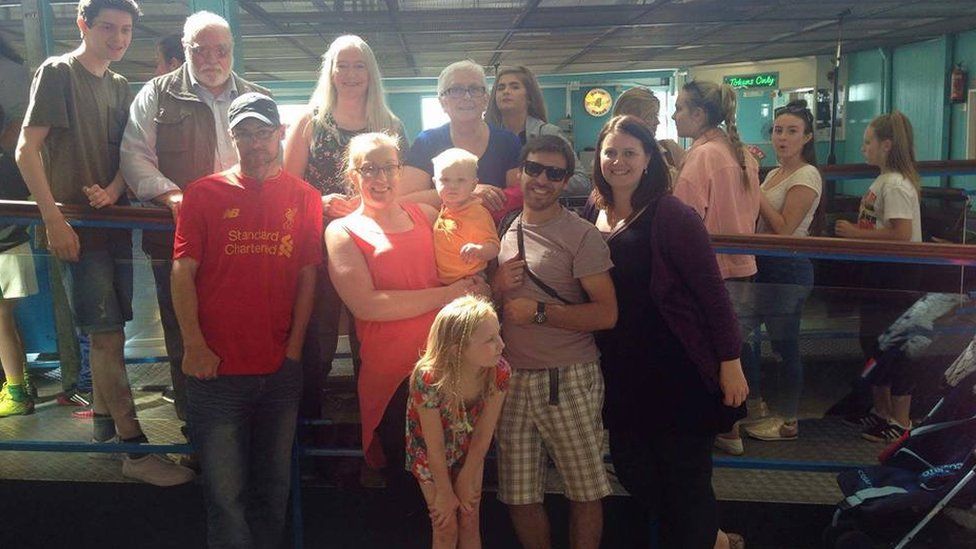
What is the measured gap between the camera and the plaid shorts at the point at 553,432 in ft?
7.98

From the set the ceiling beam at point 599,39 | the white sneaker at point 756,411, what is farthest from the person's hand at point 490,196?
the ceiling beam at point 599,39

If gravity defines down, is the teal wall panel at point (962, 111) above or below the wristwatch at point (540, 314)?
above

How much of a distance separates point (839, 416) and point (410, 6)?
4.71 m

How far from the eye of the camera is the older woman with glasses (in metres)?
2.81

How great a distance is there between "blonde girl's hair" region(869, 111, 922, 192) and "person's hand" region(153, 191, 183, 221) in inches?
127

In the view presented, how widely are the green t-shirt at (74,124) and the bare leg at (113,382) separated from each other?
504mm

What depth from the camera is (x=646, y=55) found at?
34.7 ft

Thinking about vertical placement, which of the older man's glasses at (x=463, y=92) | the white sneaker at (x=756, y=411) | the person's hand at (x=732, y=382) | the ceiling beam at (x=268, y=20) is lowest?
the white sneaker at (x=756, y=411)

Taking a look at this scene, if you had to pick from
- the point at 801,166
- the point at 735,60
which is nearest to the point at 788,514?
the point at 801,166

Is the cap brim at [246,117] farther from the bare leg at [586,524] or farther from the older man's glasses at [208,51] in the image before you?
the bare leg at [586,524]

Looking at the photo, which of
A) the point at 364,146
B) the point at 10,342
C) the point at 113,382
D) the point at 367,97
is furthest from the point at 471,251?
the point at 10,342

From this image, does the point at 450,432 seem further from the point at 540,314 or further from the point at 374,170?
the point at 374,170

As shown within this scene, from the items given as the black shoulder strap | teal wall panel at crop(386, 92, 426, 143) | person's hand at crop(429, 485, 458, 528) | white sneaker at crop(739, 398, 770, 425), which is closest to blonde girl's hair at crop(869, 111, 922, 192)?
white sneaker at crop(739, 398, 770, 425)

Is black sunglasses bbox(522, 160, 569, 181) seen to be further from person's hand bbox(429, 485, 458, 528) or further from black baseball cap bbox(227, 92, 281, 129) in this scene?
person's hand bbox(429, 485, 458, 528)
